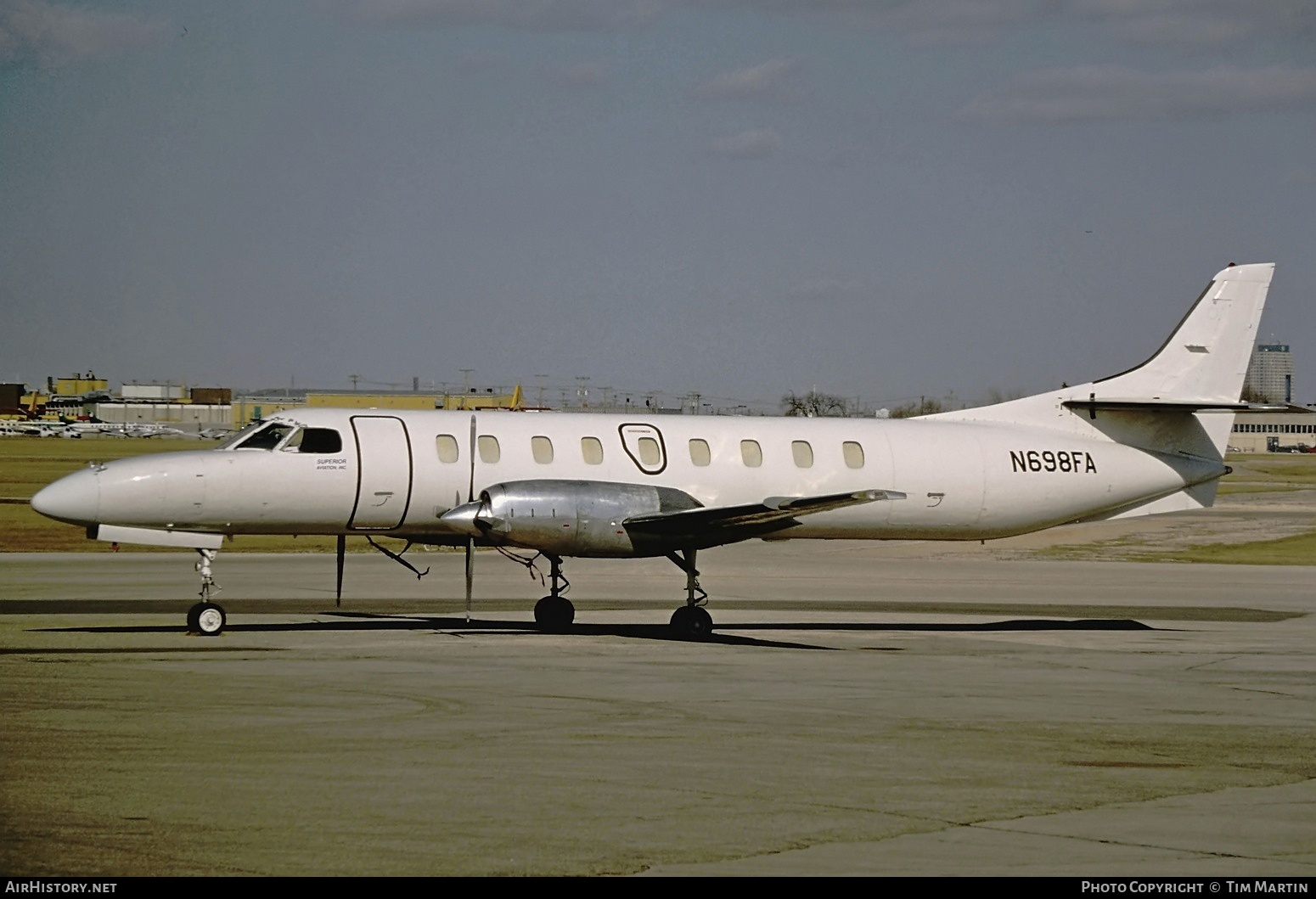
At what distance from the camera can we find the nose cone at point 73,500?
20.1 m

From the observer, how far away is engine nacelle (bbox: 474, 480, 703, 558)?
2062 cm

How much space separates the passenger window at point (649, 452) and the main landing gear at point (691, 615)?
1.49m

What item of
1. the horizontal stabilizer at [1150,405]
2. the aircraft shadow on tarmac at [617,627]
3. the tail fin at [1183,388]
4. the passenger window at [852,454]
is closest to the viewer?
the aircraft shadow on tarmac at [617,627]

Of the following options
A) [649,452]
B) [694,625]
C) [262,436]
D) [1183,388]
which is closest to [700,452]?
[649,452]

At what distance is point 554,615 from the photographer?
22.6 meters

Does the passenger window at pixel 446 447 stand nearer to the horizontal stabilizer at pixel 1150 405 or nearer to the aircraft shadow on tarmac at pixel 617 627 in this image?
the aircraft shadow on tarmac at pixel 617 627

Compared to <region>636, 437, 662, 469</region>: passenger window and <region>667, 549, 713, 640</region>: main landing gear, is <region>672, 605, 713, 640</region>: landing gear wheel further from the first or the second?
<region>636, 437, 662, 469</region>: passenger window

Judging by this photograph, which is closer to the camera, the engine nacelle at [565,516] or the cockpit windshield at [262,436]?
the engine nacelle at [565,516]

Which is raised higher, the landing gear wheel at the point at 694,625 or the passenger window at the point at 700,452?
the passenger window at the point at 700,452

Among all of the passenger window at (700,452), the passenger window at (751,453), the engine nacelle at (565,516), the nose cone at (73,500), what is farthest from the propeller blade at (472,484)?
the nose cone at (73,500)

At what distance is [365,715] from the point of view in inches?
539

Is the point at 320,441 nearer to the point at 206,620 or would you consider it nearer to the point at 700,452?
the point at 206,620

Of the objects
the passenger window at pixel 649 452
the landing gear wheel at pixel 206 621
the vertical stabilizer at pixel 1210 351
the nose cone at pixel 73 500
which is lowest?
the landing gear wheel at pixel 206 621

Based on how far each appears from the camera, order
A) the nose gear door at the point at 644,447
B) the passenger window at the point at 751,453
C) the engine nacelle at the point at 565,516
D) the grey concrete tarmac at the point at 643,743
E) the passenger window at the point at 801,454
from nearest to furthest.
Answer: the grey concrete tarmac at the point at 643,743 < the engine nacelle at the point at 565,516 < the nose gear door at the point at 644,447 < the passenger window at the point at 751,453 < the passenger window at the point at 801,454
